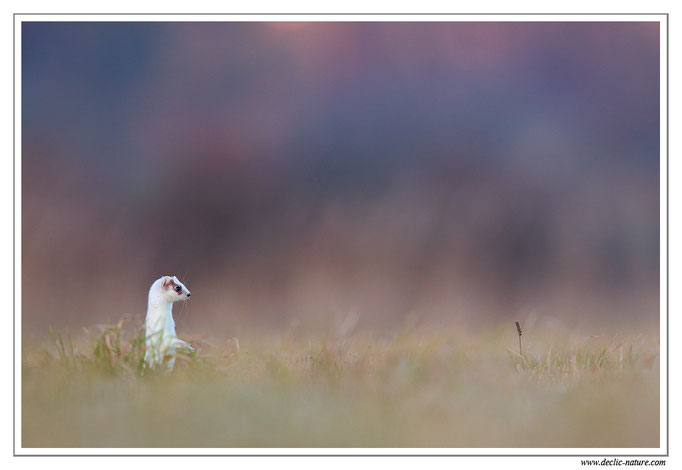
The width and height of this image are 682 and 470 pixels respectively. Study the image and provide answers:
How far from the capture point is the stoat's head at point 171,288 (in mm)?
4859

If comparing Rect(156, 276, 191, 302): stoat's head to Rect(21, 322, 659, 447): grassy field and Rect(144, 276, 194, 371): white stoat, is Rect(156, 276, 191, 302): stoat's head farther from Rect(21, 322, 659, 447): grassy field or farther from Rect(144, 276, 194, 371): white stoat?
Rect(21, 322, 659, 447): grassy field

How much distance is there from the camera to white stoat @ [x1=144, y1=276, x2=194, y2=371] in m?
4.52

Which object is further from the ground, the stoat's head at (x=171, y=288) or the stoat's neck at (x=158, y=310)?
the stoat's head at (x=171, y=288)

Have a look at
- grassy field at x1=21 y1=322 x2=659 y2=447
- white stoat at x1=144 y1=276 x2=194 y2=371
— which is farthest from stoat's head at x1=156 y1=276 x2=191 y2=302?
grassy field at x1=21 y1=322 x2=659 y2=447

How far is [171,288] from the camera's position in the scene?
486 cm

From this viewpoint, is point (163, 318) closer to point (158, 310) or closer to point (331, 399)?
point (158, 310)

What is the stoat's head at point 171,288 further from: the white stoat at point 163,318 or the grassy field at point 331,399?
the grassy field at point 331,399

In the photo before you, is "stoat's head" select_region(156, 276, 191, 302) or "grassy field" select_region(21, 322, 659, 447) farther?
"stoat's head" select_region(156, 276, 191, 302)

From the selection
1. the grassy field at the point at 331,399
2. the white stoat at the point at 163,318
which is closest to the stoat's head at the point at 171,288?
the white stoat at the point at 163,318

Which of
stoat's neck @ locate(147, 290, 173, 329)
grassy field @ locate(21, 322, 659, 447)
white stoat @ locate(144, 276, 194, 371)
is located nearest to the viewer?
grassy field @ locate(21, 322, 659, 447)
